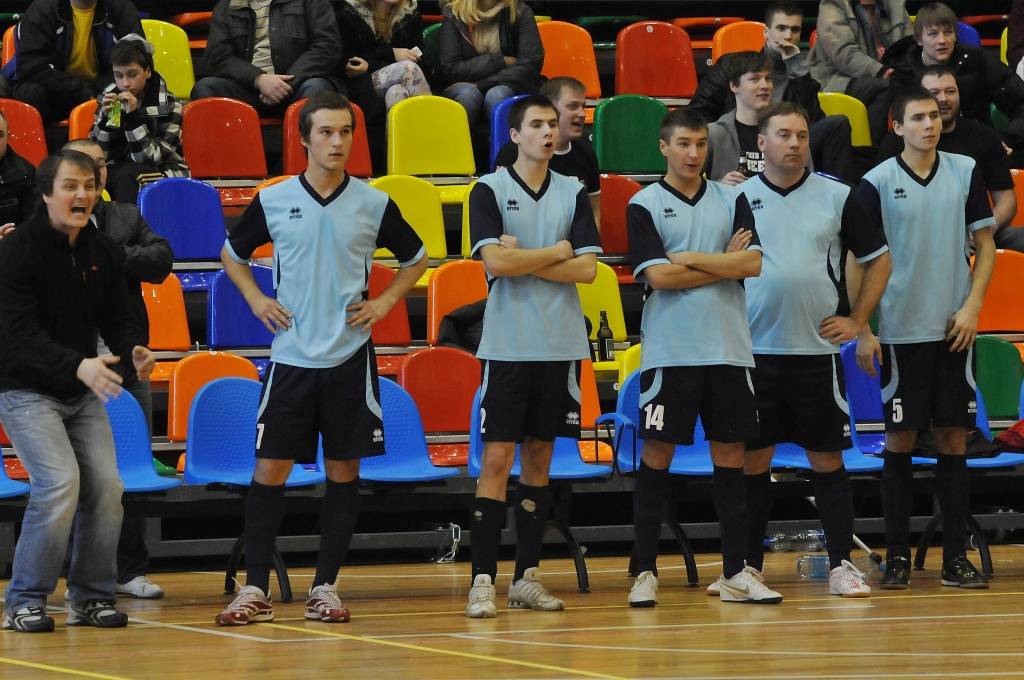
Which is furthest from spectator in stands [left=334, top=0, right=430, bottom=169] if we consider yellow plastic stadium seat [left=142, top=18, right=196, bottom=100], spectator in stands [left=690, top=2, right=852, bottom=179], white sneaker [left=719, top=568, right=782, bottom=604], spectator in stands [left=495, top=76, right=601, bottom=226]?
white sneaker [left=719, top=568, right=782, bottom=604]

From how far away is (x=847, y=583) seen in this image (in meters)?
5.66

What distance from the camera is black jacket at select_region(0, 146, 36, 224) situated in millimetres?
6543

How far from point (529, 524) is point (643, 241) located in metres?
1.07

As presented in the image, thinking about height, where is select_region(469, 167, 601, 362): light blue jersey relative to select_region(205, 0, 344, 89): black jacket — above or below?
below

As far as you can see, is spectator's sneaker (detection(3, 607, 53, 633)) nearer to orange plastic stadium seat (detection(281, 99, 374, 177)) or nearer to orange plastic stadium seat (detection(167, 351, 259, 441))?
orange plastic stadium seat (detection(167, 351, 259, 441))

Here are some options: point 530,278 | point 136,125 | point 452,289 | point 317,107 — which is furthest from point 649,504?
point 136,125

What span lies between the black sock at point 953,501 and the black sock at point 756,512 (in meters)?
0.70

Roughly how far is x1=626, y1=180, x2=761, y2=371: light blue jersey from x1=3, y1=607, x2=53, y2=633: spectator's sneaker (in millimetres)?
2198

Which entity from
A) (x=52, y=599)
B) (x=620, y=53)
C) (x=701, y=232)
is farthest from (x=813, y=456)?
(x=620, y=53)

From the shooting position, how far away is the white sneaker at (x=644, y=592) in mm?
5465

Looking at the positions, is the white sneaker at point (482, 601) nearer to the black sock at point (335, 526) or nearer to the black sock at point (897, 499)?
the black sock at point (335, 526)

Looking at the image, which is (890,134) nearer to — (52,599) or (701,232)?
(701,232)

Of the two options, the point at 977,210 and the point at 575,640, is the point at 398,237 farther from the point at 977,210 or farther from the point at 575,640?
the point at 977,210

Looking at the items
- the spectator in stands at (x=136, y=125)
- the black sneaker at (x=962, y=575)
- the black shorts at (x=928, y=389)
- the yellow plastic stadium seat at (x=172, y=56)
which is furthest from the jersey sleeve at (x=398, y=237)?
the yellow plastic stadium seat at (x=172, y=56)
